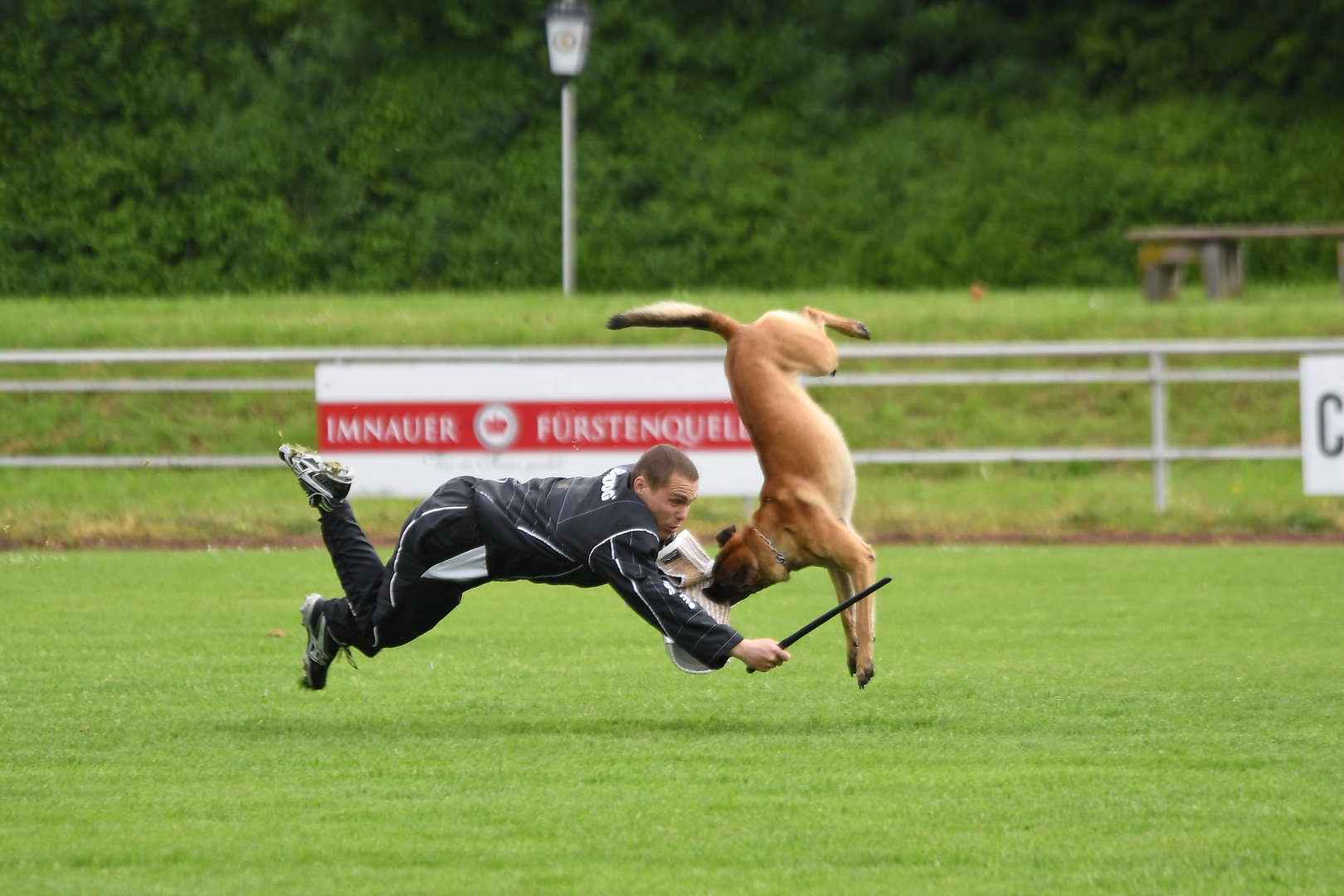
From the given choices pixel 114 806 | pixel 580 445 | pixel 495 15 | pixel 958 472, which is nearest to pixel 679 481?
pixel 114 806

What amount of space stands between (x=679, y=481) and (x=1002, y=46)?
22591 mm

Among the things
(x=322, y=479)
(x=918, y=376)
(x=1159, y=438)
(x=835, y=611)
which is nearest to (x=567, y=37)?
(x=918, y=376)

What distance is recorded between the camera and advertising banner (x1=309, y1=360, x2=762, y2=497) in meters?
12.1

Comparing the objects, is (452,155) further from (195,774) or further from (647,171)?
(195,774)

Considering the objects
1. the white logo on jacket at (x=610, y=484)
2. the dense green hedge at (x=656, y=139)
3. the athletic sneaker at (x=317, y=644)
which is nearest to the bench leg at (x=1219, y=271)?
the dense green hedge at (x=656, y=139)

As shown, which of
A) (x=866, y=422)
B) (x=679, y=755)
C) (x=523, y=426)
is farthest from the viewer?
(x=866, y=422)

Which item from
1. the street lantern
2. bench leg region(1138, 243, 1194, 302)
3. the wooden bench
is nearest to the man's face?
the wooden bench

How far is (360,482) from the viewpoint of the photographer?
40.5ft

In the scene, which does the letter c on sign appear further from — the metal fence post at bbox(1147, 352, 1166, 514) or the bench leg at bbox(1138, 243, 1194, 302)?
the bench leg at bbox(1138, 243, 1194, 302)

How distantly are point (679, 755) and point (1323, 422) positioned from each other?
24.9ft

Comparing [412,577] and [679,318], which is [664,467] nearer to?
[412,577]

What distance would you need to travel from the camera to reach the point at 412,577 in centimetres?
592

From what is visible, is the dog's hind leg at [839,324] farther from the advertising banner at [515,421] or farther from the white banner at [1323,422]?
the white banner at [1323,422]

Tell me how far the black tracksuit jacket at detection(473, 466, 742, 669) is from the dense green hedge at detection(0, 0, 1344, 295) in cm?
1941
